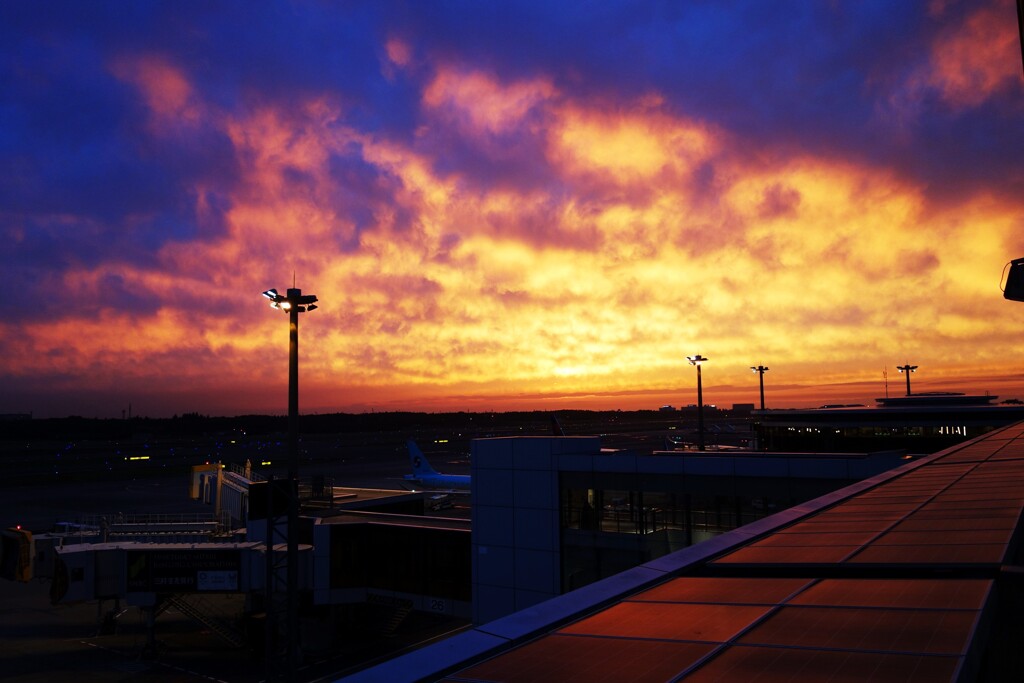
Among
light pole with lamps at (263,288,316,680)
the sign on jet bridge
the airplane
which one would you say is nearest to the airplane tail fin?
the airplane

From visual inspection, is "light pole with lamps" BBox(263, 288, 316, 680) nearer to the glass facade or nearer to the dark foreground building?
the glass facade

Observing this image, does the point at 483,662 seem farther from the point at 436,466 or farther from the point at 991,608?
the point at 436,466

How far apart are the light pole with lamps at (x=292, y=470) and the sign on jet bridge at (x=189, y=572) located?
1398 centimetres

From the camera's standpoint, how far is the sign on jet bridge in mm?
39625

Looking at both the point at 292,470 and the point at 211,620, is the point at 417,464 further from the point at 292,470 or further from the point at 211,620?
the point at 292,470

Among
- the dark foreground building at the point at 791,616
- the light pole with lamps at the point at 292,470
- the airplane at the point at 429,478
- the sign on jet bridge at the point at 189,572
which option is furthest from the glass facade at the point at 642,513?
the airplane at the point at 429,478

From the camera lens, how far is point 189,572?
39.7 metres

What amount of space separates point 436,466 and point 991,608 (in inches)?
4905

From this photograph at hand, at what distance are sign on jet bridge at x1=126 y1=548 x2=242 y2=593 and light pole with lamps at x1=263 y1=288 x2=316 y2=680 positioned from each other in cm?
1398

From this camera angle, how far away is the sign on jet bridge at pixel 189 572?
130 feet

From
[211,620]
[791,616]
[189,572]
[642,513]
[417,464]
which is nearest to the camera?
[791,616]

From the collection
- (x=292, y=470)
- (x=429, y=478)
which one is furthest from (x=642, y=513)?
(x=429, y=478)

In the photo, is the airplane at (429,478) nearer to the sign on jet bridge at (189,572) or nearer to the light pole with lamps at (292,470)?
the sign on jet bridge at (189,572)

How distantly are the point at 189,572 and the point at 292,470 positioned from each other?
1934cm
